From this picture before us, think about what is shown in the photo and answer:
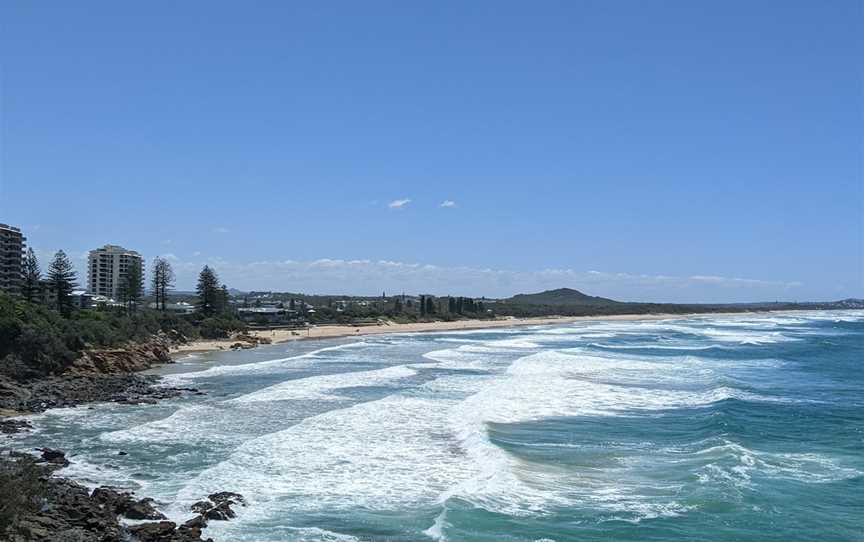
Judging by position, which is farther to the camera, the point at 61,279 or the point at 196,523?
the point at 61,279

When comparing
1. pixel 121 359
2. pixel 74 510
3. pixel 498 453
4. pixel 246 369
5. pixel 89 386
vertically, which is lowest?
pixel 498 453

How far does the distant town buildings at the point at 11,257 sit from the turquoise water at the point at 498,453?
42.2 m

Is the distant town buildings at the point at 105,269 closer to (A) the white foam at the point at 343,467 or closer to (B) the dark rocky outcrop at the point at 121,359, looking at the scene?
(B) the dark rocky outcrop at the point at 121,359

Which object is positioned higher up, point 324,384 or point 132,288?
point 132,288

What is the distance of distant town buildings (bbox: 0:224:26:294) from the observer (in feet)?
246

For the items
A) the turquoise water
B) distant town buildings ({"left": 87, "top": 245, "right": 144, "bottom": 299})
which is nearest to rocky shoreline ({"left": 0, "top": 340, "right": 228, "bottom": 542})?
the turquoise water

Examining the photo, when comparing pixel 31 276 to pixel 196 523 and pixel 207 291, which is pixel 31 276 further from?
pixel 196 523

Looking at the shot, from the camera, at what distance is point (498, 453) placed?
22391mm

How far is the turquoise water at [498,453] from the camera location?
53.9 ft

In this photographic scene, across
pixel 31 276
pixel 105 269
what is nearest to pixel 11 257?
pixel 31 276

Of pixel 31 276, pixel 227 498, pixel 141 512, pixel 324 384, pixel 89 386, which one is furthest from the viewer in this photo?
pixel 31 276

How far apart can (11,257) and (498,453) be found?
243ft

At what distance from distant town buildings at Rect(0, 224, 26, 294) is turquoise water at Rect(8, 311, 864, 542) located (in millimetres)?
42196

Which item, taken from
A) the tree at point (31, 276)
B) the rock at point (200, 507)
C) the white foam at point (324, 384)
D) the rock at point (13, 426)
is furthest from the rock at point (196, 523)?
the tree at point (31, 276)
